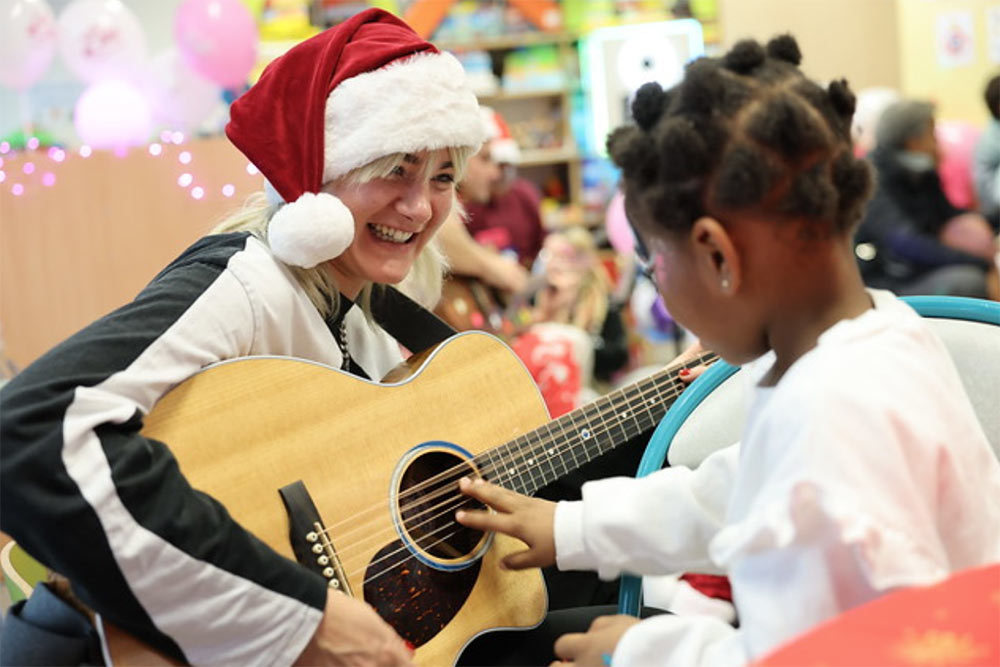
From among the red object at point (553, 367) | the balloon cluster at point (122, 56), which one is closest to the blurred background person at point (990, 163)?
the red object at point (553, 367)

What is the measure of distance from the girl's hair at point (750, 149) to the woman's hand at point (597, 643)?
1.31 feet

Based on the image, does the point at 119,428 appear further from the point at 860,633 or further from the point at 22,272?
the point at 22,272

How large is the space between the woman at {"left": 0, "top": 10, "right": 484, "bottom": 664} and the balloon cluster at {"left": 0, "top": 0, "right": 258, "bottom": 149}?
3.02 meters

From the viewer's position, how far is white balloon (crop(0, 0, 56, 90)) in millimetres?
4410

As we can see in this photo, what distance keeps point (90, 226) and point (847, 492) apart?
3327 millimetres

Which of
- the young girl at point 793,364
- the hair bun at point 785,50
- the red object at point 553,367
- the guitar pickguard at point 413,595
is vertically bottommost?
the red object at point 553,367

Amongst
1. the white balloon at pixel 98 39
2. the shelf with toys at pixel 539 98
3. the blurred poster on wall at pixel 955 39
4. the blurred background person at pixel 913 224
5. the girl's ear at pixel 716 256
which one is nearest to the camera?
the girl's ear at pixel 716 256

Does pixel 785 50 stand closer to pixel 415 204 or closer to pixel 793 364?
pixel 793 364

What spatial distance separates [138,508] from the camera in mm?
1188

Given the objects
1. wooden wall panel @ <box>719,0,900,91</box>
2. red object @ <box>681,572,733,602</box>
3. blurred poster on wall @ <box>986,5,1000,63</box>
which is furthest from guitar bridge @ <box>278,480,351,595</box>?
wooden wall panel @ <box>719,0,900,91</box>

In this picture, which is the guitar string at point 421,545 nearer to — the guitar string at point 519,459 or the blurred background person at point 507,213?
the guitar string at point 519,459

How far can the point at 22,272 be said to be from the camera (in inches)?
145

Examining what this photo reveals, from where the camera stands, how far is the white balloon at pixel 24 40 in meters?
4.41

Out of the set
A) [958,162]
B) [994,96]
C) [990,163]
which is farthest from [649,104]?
[958,162]
